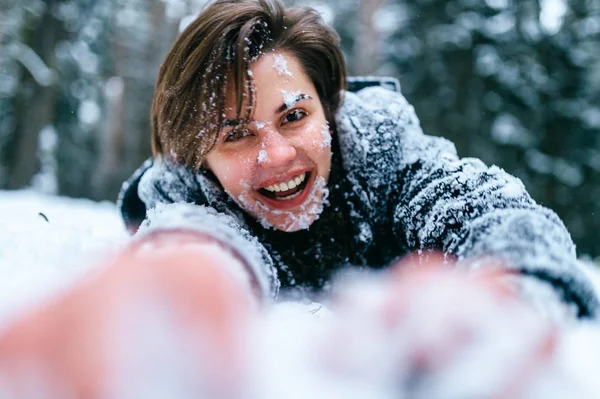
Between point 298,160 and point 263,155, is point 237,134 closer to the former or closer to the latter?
point 263,155

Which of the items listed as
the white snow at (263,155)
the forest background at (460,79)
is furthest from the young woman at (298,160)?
the forest background at (460,79)

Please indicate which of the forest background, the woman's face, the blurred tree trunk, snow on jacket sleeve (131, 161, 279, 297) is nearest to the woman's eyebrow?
the woman's face

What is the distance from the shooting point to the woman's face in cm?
160

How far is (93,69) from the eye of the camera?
A: 11992 mm

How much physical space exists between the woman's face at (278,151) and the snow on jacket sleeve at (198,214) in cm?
11

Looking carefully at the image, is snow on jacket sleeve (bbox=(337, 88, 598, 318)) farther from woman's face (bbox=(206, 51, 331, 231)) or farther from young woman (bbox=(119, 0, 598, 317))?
woman's face (bbox=(206, 51, 331, 231))

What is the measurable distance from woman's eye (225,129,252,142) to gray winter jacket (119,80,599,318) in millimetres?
238

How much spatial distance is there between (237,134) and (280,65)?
289 millimetres

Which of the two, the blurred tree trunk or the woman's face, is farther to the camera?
the blurred tree trunk

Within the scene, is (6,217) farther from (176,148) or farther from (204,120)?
(204,120)

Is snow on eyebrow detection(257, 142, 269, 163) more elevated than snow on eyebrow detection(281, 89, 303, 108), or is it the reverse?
snow on eyebrow detection(281, 89, 303, 108)

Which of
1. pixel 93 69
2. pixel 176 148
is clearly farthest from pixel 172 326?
pixel 93 69

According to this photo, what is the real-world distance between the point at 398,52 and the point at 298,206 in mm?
10595

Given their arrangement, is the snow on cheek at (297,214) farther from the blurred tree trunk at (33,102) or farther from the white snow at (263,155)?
the blurred tree trunk at (33,102)
